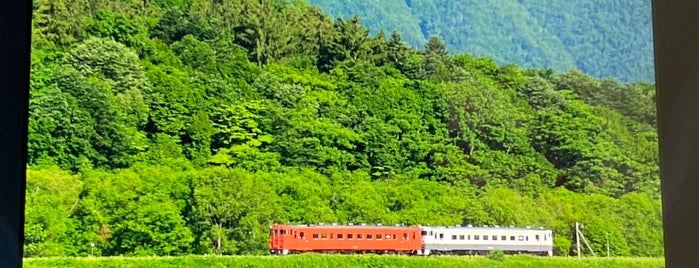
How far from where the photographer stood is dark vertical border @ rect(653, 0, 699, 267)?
2.10 feet

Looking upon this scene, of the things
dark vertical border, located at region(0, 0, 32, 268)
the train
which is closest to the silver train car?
the train

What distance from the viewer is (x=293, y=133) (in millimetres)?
1228

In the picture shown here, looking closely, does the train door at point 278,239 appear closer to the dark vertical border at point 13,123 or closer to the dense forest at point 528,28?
the dense forest at point 528,28

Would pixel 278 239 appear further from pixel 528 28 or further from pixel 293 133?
pixel 528 28

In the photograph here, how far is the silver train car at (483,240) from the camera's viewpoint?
118 centimetres

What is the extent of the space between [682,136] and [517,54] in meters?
0.57

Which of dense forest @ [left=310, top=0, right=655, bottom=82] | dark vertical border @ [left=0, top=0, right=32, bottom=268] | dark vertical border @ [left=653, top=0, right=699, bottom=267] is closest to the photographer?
dark vertical border @ [left=653, top=0, right=699, bottom=267]

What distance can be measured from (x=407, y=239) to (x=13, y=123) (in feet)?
2.16

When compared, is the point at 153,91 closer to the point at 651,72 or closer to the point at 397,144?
the point at 397,144

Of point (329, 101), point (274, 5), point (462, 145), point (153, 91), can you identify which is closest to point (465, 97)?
point (462, 145)

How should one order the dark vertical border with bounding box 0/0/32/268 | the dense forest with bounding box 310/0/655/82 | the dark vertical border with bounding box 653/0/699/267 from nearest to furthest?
the dark vertical border with bounding box 653/0/699/267 < the dark vertical border with bounding box 0/0/32/268 < the dense forest with bounding box 310/0/655/82

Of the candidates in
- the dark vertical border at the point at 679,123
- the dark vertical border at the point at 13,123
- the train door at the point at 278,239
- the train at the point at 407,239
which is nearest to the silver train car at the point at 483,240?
the train at the point at 407,239

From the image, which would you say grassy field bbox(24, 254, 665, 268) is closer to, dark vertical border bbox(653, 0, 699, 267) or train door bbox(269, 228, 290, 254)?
train door bbox(269, 228, 290, 254)

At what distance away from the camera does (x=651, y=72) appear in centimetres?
114
